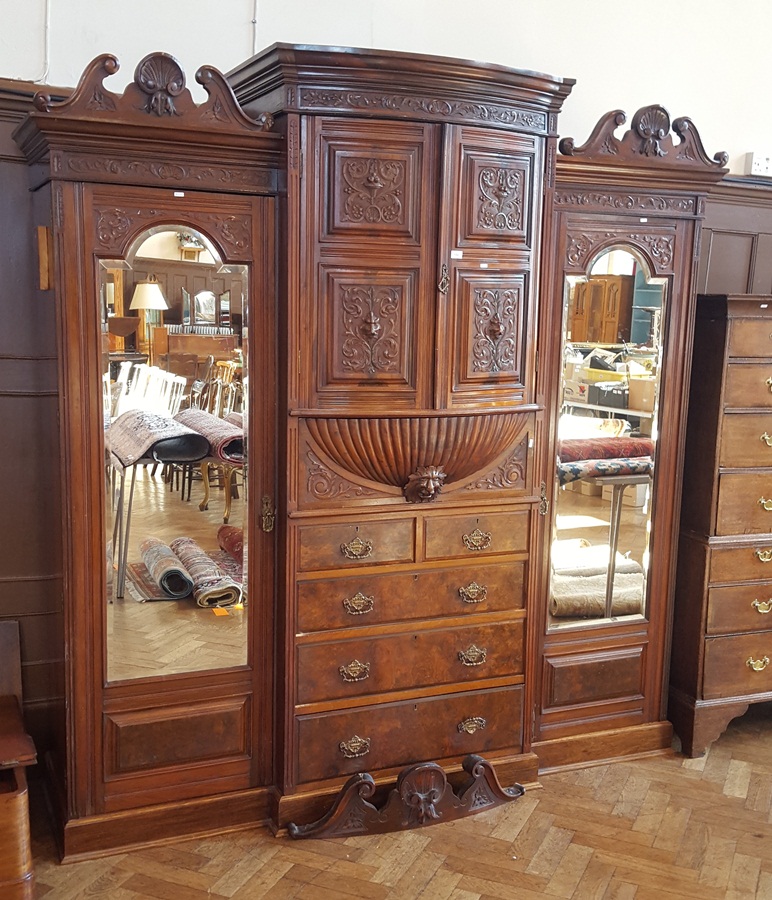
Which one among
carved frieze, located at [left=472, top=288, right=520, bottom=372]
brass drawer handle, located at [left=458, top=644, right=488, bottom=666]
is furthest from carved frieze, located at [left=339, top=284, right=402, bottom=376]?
brass drawer handle, located at [left=458, top=644, right=488, bottom=666]

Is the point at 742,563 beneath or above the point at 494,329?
beneath

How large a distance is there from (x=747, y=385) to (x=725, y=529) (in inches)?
20.2

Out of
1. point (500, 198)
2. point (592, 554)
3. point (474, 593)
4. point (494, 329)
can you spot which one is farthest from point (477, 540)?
point (500, 198)

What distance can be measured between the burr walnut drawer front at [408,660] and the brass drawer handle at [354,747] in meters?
0.14

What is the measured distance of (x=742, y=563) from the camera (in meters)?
3.46

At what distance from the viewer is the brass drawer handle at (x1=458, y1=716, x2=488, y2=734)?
10.1ft

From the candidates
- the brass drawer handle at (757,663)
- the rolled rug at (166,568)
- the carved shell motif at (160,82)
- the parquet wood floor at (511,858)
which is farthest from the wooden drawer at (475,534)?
the carved shell motif at (160,82)

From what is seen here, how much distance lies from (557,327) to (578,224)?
339mm

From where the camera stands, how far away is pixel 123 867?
8.93 feet

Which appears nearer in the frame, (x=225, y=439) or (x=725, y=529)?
(x=225, y=439)

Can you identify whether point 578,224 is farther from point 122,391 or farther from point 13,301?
point 13,301

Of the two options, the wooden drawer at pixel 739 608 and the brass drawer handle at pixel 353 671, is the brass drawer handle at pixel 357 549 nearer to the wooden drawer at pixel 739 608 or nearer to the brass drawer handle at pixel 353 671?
the brass drawer handle at pixel 353 671

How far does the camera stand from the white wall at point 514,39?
2.91 meters

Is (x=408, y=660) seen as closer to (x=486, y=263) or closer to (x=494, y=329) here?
(x=494, y=329)
